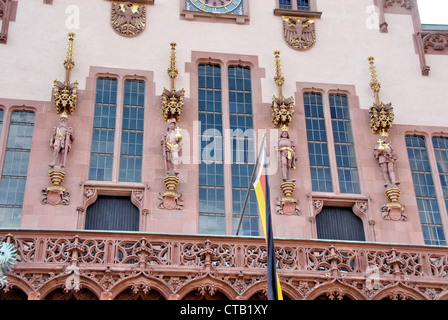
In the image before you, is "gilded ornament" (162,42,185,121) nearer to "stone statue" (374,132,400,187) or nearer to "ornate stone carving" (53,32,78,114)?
"ornate stone carving" (53,32,78,114)

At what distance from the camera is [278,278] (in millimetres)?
23078

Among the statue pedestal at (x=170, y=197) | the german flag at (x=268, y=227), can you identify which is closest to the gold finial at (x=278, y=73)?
the statue pedestal at (x=170, y=197)

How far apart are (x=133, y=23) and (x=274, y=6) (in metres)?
5.36

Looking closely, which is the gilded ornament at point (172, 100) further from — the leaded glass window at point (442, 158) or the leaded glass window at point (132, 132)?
the leaded glass window at point (442, 158)

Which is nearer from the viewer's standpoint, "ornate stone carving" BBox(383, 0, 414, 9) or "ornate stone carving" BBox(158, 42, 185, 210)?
"ornate stone carving" BBox(158, 42, 185, 210)

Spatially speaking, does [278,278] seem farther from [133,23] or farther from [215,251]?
[133,23]

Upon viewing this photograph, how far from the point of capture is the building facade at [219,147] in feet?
76.9

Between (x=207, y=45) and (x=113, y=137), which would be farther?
(x=207, y=45)

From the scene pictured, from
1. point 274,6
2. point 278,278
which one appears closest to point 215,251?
point 278,278

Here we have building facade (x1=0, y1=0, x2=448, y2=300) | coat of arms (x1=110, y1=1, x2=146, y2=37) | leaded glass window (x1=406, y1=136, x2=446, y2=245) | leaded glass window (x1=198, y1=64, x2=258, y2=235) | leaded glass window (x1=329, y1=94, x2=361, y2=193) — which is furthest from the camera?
coat of arms (x1=110, y1=1, x2=146, y2=37)

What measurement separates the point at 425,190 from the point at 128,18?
1189cm

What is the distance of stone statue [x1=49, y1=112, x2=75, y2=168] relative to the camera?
2612 centimetres

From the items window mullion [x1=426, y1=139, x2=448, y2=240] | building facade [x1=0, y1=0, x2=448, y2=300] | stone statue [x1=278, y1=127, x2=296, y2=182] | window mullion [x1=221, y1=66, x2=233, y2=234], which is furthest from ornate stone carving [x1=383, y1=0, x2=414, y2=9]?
stone statue [x1=278, y1=127, x2=296, y2=182]

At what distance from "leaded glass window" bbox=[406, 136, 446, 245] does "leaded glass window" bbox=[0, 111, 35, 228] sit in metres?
12.6
